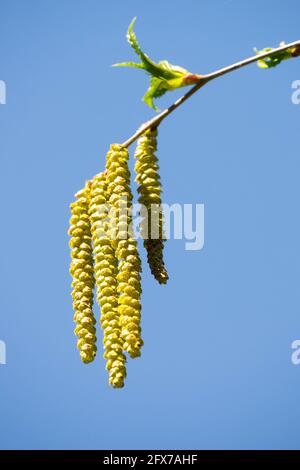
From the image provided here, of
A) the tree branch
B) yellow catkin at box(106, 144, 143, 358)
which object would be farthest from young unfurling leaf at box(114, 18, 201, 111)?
yellow catkin at box(106, 144, 143, 358)

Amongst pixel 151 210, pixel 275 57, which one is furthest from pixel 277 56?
pixel 151 210

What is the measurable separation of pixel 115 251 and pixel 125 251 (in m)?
0.07

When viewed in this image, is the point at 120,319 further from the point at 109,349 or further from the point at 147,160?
the point at 147,160

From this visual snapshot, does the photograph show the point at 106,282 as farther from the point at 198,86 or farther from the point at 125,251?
the point at 198,86

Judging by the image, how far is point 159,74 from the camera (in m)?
2.87

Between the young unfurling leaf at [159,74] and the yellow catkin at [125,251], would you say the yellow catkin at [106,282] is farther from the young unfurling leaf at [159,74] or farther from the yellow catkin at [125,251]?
the young unfurling leaf at [159,74]

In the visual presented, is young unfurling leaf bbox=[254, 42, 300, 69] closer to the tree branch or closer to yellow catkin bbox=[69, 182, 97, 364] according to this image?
the tree branch

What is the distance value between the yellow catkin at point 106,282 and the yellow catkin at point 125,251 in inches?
1.1

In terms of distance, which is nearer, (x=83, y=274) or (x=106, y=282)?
(x=106, y=282)

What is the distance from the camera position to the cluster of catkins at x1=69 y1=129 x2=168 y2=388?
8.87 ft

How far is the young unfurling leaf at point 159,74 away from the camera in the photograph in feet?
9.21

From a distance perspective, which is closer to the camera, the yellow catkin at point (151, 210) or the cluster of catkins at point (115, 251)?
the cluster of catkins at point (115, 251)

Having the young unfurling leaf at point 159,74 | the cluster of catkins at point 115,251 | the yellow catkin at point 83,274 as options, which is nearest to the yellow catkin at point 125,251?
the cluster of catkins at point 115,251

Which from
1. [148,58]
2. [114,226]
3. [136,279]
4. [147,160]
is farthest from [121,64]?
[136,279]
